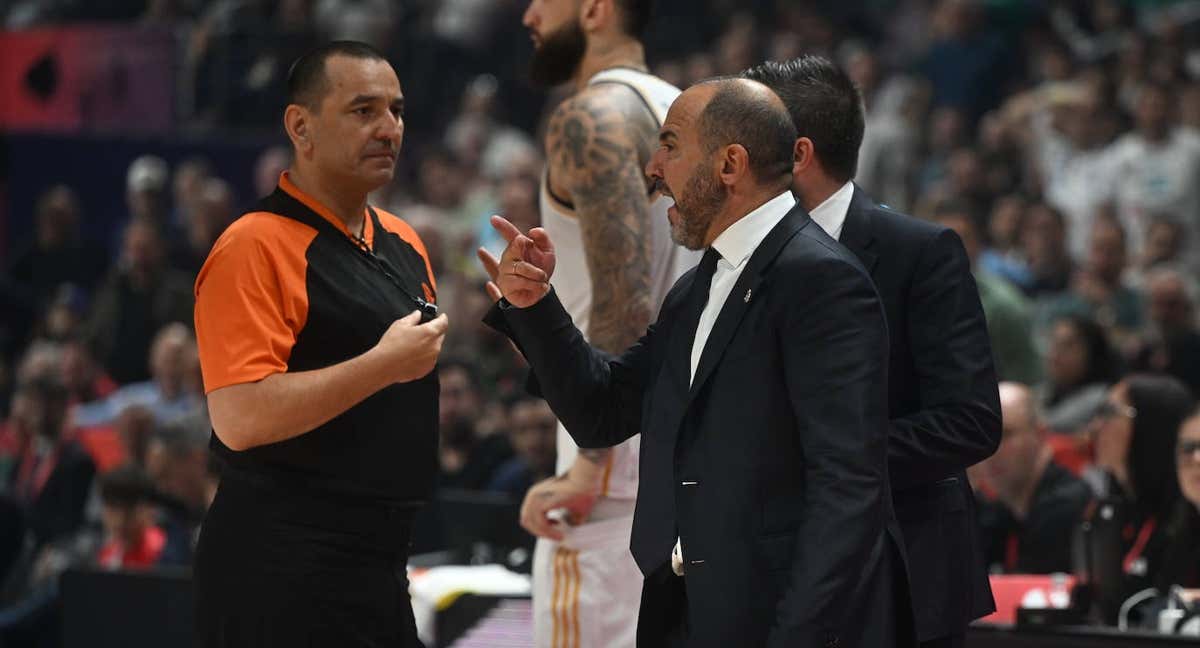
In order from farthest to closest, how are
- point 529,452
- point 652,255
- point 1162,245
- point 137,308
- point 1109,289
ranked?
point 137,308 → point 1162,245 → point 1109,289 → point 529,452 → point 652,255

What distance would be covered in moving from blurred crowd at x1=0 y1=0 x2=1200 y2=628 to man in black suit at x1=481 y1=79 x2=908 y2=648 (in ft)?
8.44

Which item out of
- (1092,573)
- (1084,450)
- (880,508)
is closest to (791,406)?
(880,508)

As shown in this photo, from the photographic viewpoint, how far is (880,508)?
10.9 ft

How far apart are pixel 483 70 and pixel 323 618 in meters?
12.0

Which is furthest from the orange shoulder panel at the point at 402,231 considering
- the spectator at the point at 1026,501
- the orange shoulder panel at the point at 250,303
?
the spectator at the point at 1026,501

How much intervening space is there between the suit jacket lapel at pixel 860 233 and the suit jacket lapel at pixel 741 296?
0.34m

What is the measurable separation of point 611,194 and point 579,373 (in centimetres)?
81

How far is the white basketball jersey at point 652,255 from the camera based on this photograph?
15.3 feet

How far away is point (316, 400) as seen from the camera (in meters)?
3.91

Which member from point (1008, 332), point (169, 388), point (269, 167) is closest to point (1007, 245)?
point (1008, 332)

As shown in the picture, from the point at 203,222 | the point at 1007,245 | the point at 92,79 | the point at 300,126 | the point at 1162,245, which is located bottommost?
the point at 300,126

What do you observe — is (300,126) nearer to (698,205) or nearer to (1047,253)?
(698,205)

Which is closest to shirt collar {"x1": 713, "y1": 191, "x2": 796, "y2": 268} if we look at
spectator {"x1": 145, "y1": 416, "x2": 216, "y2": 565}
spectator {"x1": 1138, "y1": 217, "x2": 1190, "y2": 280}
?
spectator {"x1": 145, "y1": 416, "x2": 216, "y2": 565}

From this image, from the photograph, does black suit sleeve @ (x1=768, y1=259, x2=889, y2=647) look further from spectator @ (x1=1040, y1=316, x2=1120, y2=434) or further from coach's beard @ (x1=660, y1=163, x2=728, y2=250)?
spectator @ (x1=1040, y1=316, x2=1120, y2=434)
